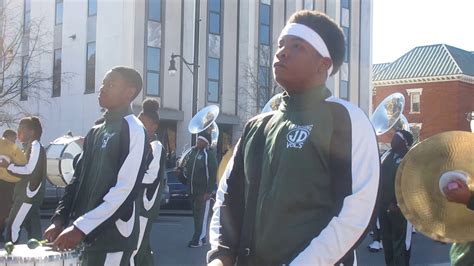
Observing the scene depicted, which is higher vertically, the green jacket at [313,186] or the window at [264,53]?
the window at [264,53]

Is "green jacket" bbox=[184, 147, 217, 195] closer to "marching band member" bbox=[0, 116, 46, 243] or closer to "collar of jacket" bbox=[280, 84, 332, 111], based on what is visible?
"marching band member" bbox=[0, 116, 46, 243]

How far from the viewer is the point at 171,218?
16.8 m

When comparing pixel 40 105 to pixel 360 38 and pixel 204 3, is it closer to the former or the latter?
pixel 204 3

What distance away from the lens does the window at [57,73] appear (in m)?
31.6

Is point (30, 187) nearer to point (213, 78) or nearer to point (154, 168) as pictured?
point (154, 168)

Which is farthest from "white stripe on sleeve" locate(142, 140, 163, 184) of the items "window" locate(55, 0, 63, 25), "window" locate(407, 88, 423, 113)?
"window" locate(407, 88, 423, 113)

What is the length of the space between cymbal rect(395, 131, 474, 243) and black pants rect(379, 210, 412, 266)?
15.4 feet

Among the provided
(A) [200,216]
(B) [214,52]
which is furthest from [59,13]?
(A) [200,216]

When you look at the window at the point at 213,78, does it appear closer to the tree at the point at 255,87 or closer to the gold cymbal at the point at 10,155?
the tree at the point at 255,87

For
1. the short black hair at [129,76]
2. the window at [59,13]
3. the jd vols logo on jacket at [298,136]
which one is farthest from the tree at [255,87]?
the jd vols logo on jacket at [298,136]

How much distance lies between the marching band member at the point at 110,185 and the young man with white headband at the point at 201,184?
7.20 m

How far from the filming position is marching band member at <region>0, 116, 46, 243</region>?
340 inches

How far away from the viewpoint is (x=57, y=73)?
31.8 m

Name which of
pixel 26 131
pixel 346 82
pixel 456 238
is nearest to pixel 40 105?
pixel 346 82
